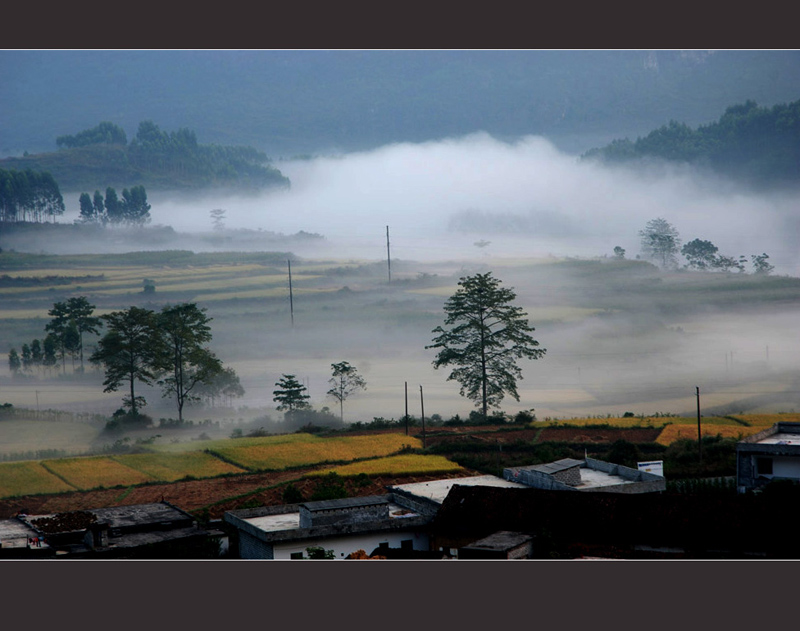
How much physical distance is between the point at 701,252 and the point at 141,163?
1740 cm

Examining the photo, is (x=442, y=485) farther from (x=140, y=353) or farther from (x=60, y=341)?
(x=60, y=341)

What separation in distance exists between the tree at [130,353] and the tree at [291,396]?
11.0 feet

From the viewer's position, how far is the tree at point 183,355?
28.2 metres

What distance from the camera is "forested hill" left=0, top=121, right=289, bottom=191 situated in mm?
33625

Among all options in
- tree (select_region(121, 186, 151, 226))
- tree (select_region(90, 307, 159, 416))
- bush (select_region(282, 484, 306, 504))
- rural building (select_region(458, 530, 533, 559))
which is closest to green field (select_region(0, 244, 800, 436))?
tree (select_region(90, 307, 159, 416))

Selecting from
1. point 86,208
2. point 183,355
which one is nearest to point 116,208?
point 86,208

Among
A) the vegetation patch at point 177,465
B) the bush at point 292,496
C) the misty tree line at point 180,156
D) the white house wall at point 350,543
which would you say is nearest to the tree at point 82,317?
the misty tree line at point 180,156

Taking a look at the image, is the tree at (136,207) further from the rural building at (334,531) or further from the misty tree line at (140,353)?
the rural building at (334,531)

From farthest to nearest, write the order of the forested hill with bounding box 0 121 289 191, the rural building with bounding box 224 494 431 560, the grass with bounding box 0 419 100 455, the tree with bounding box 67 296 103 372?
the forested hill with bounding box 0 121 289 191 < the tree with bounding box 67 296 103 372 < the grass with bounding box 0 419 100 455 < the rural building with bounding box 224 494 431 560

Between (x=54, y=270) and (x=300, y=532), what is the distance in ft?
64.0

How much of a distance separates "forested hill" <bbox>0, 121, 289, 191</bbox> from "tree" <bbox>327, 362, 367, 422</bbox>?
7520 millimetres

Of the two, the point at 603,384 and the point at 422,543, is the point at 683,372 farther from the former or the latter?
the point at 422,543

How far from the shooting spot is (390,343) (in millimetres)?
31156

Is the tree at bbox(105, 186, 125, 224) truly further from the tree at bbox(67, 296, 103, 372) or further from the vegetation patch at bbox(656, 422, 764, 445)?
the vegetation patch at bbox(656, 422, 764, 445)
